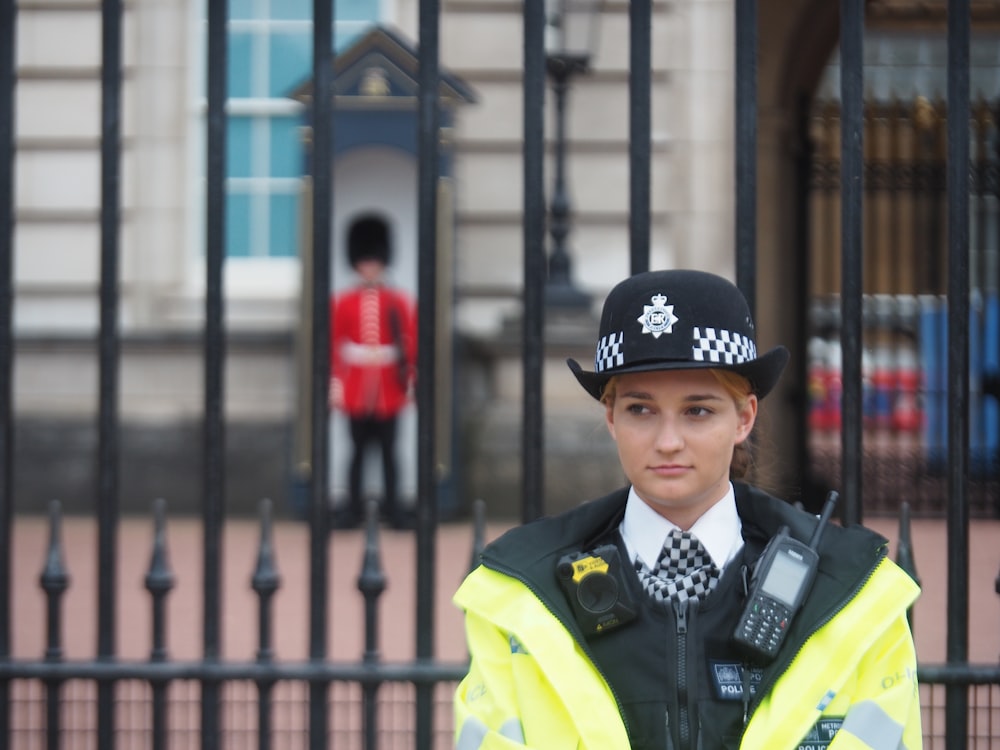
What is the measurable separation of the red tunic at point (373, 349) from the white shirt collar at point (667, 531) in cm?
728

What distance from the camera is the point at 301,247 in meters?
9.98

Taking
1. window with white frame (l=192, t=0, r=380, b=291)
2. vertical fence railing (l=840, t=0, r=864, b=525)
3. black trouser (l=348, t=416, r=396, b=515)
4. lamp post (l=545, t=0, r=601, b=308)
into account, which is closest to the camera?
vertical fence railing (l=840, t=0, r=864, b=525)

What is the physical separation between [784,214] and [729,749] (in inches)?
377

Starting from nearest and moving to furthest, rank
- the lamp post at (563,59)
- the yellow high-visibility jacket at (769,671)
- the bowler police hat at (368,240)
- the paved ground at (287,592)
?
1. the yellow high-visibility jacket at (769,671)
2. the paved ground at (287,592)
3. the lamp post at (563,59)
4. the bowler police hat at (368,240)

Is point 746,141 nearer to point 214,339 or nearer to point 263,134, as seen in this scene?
point 214,339

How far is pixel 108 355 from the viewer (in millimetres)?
3479

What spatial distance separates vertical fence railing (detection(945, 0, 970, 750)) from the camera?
10.8 ft

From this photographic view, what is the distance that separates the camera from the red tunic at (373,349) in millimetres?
9539

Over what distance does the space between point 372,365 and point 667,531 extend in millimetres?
7416

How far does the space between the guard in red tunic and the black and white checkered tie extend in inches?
288

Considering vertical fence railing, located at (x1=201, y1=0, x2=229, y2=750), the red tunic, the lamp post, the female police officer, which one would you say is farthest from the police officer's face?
the red tunic

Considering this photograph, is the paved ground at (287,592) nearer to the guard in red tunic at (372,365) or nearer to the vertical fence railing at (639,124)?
the guard in red tunic at (372,365)

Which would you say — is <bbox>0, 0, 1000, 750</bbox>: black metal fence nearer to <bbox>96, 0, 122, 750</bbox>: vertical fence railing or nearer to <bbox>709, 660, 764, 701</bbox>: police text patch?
<bbox>96, 0, 122, 750</bbox>: vertical fence railing

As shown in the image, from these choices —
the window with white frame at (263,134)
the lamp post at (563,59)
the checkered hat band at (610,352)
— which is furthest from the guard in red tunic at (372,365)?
the checkered hat band at (610,352)
